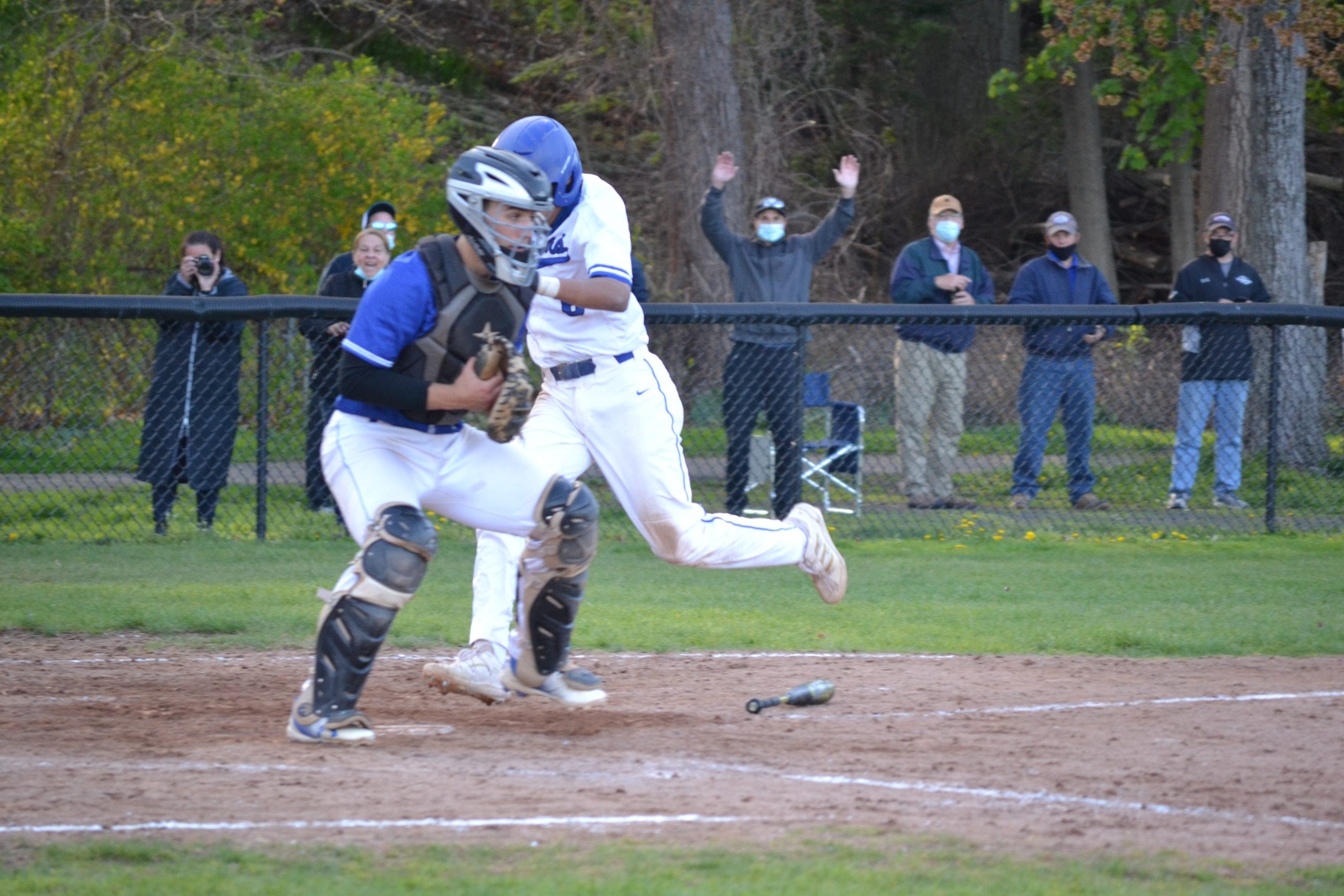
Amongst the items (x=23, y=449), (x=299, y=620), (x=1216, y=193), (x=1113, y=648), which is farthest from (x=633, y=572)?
(x=1216, y=193)

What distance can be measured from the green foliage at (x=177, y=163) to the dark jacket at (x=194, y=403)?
6453mm

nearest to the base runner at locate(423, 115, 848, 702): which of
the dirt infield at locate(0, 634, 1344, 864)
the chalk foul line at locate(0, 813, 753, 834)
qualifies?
the dirt infield at locate(0, 634, 1344, 864)

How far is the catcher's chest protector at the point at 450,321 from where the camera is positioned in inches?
195

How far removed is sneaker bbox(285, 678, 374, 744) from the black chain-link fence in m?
5.00

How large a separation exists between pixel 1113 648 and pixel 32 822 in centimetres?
476

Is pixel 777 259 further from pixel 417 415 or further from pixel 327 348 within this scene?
pixel 417 415

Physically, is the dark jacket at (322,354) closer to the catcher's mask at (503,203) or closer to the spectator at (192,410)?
the spectator at (192,410)

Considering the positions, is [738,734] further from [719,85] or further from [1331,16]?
[719,85]

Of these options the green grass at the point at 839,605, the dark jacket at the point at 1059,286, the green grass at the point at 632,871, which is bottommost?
the green grass at the point at 839,605

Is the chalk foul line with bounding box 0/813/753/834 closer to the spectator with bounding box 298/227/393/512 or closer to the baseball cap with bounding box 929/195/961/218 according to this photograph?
the spectator with bounding box 298/227/393/512

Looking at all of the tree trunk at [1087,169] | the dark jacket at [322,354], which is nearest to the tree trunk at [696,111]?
the dark jacket at [322,354]

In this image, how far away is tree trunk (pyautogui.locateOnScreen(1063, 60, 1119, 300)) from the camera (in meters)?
22.3

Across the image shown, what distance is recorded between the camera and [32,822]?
3.97m

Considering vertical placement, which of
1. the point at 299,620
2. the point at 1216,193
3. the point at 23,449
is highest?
the point at 1216,193
